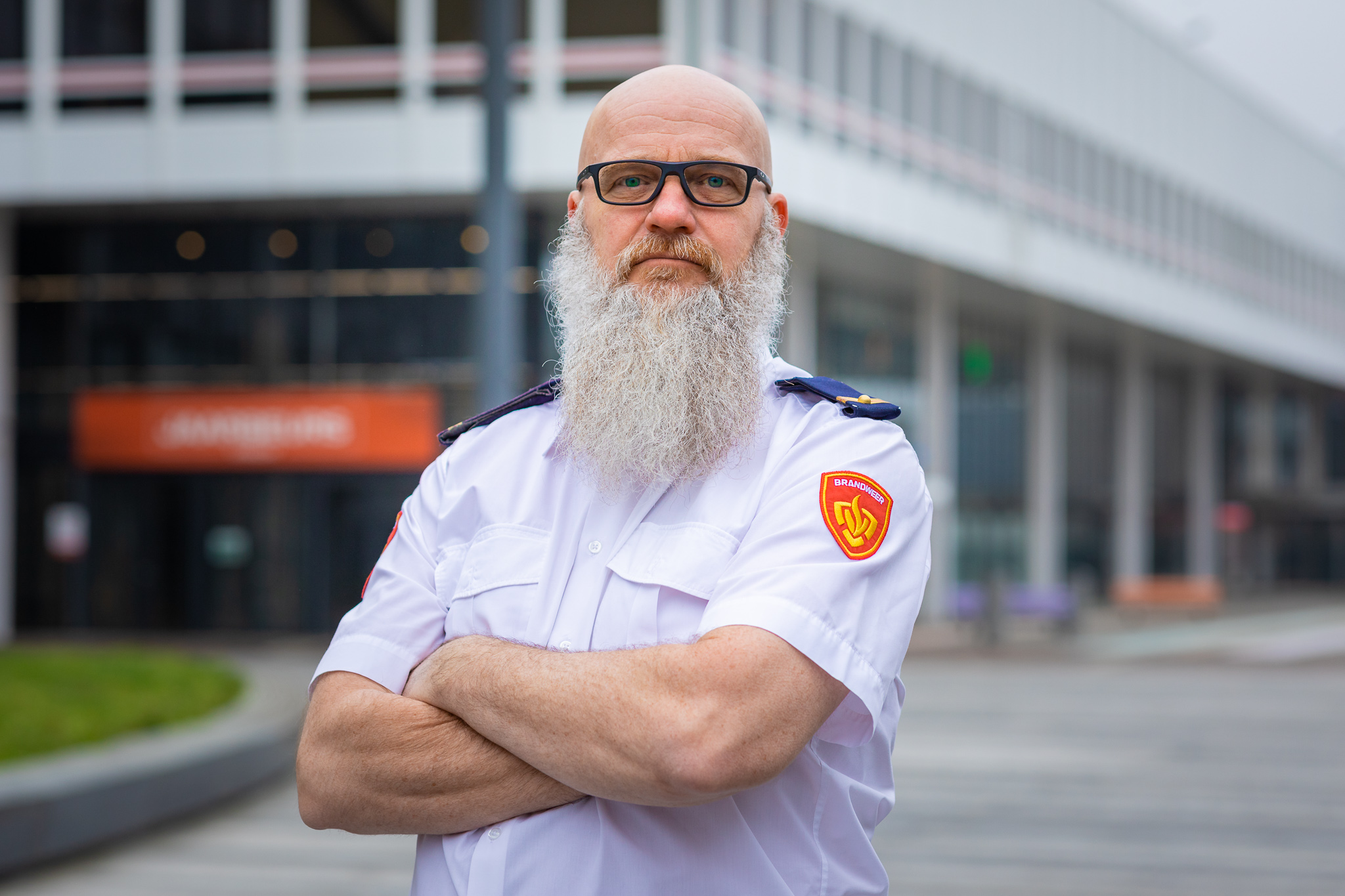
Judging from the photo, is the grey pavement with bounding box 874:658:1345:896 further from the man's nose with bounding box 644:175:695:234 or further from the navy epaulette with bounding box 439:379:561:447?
the man's nose with bounding box 644:175:695:234

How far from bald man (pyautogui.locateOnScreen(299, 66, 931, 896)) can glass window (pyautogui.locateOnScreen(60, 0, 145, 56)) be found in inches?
865

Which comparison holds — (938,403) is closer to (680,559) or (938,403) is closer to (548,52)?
(548,52)

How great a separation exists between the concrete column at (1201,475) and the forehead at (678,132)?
41.9 metres

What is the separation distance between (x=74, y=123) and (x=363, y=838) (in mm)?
17056

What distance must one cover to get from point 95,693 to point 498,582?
389 inches

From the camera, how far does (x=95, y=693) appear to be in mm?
11016

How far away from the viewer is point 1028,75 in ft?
94.5

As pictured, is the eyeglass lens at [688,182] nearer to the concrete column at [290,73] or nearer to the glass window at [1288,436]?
the concrete column at [290,73]

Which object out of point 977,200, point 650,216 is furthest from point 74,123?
point 650,216

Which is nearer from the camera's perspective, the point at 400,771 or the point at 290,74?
the point at 400,771

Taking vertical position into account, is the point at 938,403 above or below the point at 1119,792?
above

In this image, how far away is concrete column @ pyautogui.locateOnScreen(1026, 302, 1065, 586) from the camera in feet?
103

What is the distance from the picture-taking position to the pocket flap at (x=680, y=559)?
2.04m

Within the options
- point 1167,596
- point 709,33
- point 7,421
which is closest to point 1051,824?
point 709,33
